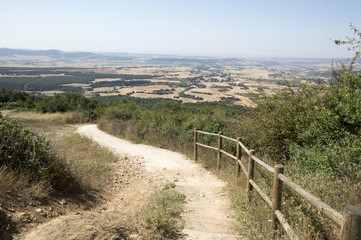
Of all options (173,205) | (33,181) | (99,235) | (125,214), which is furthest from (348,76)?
(33,181)

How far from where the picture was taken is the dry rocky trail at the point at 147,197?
9.87 ft

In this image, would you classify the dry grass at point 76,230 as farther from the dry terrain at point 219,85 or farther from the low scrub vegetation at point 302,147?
the dry terrain at point 219,85

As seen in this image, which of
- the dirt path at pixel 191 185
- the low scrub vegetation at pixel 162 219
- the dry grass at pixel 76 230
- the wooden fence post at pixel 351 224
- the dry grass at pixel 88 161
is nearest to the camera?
the wooden fence post at pixel 351 224

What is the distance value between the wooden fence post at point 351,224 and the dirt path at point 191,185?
1698 mm

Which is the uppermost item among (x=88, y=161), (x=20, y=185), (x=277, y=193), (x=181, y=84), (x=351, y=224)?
(x=351, y=224)

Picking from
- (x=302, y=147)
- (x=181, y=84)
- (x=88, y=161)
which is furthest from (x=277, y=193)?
(x=181, y=84)

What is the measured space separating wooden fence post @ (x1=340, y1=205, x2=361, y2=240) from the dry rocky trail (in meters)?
1.72

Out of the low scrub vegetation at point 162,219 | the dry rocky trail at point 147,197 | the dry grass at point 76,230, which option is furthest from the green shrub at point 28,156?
the low scrub vegetation at point 162,219

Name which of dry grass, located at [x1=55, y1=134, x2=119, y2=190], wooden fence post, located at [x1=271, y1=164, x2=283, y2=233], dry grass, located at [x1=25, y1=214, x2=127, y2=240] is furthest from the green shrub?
wooden fence post, located at [x1=271, y1=164, x2=283, y2=233]

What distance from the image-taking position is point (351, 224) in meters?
1.84

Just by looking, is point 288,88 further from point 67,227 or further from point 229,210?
point 67,227

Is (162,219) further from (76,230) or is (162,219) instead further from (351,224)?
(351,224)

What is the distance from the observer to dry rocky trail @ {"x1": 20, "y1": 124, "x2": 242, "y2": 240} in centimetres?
301

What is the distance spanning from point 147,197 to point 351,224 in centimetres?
409
